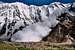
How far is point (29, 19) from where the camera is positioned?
27.3m

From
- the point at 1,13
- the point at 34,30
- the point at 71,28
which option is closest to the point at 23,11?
the point at 1,13

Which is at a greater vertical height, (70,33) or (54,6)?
(54,6)

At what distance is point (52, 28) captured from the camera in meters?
25.0

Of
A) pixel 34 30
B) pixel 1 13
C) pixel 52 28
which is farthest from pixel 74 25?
pixel 1 13

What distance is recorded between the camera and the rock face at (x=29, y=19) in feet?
79.9

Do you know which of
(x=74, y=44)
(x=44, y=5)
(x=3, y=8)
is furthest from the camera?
(x=3, y=8)

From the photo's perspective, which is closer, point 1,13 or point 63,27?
point 63,27

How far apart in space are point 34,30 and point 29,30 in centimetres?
46

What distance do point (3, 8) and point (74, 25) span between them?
885 cm

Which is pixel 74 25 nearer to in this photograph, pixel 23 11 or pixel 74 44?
pixel 74 44

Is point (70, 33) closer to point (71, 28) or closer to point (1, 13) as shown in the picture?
point (71, 28)

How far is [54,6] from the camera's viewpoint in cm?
2820

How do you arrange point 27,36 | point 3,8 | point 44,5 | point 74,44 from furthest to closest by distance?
1. point 3,8
2. point 44,5
3. point 27,36
4. point 74,44

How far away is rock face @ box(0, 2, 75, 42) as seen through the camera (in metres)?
24.4
